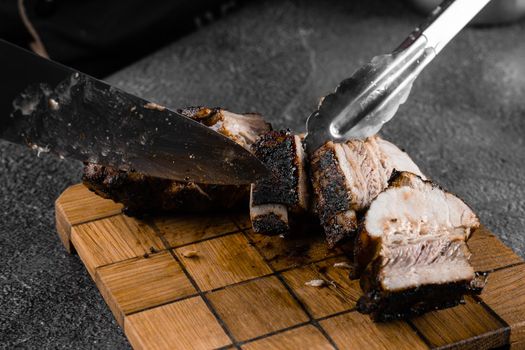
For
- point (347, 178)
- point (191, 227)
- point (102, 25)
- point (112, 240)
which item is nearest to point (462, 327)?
point (347, 178)

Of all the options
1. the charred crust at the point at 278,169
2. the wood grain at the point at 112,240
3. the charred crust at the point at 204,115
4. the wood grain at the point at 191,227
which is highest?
the charred crust at the point at 278,169

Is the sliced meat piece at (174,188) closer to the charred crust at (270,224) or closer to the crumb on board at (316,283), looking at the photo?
the charred crust at (270,224)

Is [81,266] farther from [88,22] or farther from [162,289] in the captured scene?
[88,22]

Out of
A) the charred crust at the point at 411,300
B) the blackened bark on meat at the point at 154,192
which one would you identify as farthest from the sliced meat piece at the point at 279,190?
the charred crust at the point at 411,300

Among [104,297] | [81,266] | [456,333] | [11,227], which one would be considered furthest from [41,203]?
[456,333]

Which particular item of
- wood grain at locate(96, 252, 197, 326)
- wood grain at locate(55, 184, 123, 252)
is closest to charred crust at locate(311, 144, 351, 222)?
wood grain at locate(96, 252, 197, 326)
